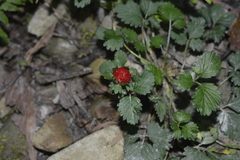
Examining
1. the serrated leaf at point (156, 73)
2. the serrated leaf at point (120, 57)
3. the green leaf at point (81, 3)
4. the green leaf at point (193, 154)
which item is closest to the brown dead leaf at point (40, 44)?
the green leaf at point (81, 3)

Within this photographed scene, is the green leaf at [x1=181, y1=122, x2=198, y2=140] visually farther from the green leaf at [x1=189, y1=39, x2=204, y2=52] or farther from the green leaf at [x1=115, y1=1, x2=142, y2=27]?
the green leaf at [x1=115, y1=1, x2=142, y2=27]

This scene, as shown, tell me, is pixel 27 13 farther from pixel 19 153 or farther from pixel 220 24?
pixel 220 24

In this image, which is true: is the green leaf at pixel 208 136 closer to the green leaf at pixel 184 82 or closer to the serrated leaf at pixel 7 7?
the green leaf at pixel 184 82

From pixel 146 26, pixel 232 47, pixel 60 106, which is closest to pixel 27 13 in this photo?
pixel 60 106

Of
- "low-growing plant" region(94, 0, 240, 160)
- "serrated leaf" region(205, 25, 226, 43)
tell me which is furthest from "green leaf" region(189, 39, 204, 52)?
"serrated leaf" region(205, 25, 226, 43)

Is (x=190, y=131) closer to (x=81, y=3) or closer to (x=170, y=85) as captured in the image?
(x=170, y=85)

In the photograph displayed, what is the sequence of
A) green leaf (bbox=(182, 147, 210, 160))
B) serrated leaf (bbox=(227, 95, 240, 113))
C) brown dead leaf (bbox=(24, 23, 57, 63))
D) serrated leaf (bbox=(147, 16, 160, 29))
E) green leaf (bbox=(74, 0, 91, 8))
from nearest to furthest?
green leaf (bbox=(182, 147, 210, 160)) → serrated leaf (bbox=(227, 95, 240, 113)) → green leaf (bbox=(74, 0, 91, 8)) → serrated leaf (bbox=(147, 16, 160, 29)) → brown dead leaf (bbox=(24, 23, 57, 63))

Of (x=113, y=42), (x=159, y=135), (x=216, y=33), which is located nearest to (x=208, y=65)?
(x=216, y=33)
